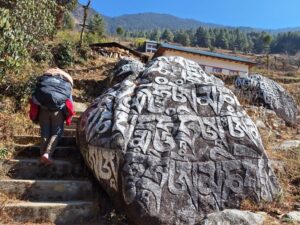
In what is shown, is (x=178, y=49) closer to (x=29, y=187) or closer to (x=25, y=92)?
(x=25, y=92)

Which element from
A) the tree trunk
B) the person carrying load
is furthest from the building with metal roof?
the person carrying load

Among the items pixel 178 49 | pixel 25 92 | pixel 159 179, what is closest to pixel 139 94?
pixel 159 179

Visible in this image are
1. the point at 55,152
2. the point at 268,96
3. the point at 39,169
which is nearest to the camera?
the point at 39,169

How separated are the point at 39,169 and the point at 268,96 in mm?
7287

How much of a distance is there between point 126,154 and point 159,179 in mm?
539

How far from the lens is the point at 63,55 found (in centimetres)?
1571

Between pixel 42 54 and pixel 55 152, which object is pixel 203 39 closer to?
pixel 42 54

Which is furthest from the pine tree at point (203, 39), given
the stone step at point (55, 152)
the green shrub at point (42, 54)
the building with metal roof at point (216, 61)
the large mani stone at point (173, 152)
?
the large mani stone at point (173, 152)

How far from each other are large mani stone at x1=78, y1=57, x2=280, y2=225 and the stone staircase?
0.38 m

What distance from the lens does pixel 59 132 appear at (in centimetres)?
648

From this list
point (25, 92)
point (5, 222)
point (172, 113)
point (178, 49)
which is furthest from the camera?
point (178, 49)

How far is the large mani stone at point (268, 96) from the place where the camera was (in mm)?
11164

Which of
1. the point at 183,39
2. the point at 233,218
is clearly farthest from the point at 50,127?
the point at 183,39

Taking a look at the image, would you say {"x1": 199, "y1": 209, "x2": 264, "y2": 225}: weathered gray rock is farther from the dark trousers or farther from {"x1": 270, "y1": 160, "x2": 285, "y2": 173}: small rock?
the dark trousers
